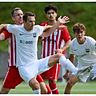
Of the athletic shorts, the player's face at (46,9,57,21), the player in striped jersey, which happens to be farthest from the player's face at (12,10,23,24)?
the athletic shorts

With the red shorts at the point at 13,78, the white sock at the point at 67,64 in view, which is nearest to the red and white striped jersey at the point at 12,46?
the red shorts at the point at 13,78

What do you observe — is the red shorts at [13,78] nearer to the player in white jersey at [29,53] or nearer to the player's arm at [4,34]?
the player in white jersey at [29,53]

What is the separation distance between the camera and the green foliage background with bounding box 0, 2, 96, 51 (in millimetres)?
31297

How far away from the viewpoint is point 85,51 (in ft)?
44.8

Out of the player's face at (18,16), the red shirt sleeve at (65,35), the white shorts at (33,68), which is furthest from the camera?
the red shirt sleeve at (65,35)

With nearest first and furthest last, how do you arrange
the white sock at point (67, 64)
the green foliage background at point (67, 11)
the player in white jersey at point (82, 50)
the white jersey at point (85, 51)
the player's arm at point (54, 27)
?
the white sock at point (67, 64), the player's arm at point (54, 27), the player in white jersey at point (82, 50), the white jersey at point (85, 51), the green foliage background at point (67, 11)

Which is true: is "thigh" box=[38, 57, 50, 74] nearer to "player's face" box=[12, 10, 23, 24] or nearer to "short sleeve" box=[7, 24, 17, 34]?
"short sleeve" box=[7, 24, 17, 34]

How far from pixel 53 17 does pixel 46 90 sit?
1553mm

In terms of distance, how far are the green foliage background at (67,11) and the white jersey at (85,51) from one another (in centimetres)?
1675

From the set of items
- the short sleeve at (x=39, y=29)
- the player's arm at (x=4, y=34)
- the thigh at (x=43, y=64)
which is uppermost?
the short sleeve at (x=39, y=29)

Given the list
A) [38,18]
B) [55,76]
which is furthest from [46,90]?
[38,18]

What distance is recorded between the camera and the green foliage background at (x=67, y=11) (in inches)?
1232

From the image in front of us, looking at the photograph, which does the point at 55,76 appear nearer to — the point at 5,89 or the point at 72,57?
the point at 72,57

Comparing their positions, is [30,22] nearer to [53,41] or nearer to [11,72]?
[11,72]
